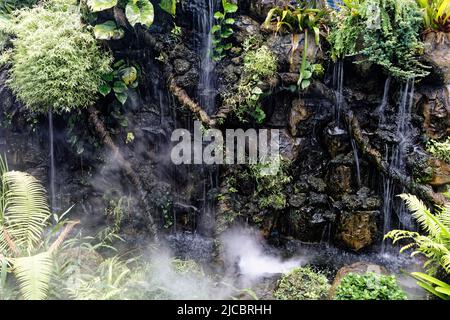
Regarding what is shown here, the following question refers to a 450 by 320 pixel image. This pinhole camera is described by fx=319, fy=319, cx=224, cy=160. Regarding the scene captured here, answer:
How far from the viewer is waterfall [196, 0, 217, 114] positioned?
562 cm

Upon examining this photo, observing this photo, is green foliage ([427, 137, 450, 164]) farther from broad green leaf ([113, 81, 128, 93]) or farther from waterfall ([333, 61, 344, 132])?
broad green leaf ([113, 81, 128, 93])

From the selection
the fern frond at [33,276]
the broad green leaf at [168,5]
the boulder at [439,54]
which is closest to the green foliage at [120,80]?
the broad green leaf at [168,5]

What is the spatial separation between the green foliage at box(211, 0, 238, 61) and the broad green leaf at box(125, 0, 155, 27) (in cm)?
115

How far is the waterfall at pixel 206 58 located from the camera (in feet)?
18.4

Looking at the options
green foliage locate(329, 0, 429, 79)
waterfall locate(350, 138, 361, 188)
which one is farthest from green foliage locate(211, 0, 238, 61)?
waterfall locate(350, 138, 361, 188)

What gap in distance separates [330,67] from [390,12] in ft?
3.78

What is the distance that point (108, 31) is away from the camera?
5.00 meters

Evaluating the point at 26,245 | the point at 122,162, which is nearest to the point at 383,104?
the point at 122,162

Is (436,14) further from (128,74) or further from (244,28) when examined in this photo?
(128,74)

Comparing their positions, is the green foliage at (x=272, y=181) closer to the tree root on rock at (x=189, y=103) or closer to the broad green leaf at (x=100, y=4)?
the tree root on rock at (x=189, y=103)

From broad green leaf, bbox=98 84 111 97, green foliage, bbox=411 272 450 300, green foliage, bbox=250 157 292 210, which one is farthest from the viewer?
green foliage, bbox=250 157 292 210

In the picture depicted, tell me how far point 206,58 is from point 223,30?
562 millimetres

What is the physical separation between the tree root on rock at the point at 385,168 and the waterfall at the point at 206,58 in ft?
7.83

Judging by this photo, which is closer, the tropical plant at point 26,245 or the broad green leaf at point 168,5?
the tropical plant at point 26,245
